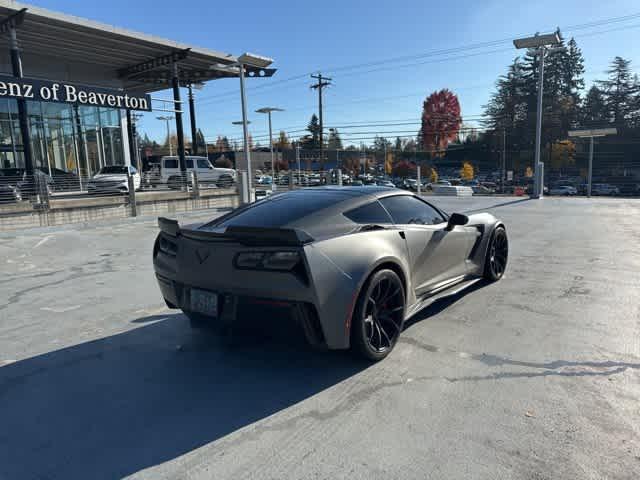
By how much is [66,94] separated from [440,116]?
250 ft

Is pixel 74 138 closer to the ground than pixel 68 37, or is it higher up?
closer to the ground

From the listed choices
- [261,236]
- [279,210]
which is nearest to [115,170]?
[279,210]

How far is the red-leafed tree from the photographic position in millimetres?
82312

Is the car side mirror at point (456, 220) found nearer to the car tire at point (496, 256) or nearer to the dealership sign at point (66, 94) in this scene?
the car tire at point (496, 256)

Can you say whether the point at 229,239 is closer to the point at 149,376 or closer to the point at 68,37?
the point at 149,376

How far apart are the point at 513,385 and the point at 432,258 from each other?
1435 millimetres

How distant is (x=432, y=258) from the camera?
4090 mm

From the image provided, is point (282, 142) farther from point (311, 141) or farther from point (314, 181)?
point (314, 181)

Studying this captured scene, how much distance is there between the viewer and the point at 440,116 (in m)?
82.9

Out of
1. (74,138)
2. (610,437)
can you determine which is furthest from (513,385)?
(74,138)

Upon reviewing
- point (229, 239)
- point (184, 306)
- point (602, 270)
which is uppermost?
point (229, 239)

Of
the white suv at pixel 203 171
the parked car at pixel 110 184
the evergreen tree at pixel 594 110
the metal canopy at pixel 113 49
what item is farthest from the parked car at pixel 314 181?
the evergreen tree at pixel 594 110

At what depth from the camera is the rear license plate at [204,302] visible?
3104 mm

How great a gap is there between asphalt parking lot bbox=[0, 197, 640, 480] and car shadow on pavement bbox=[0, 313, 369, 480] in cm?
1
